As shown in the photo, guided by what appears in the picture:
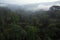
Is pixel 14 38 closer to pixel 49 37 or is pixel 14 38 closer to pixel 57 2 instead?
pixel 49 37

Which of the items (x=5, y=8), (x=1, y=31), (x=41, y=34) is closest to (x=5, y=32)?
(x=1, y=31)

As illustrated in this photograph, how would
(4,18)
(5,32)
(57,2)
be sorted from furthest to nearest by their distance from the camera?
(57,2), (4,18), (5,32)

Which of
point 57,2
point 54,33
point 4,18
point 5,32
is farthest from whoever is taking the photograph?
point 57,2

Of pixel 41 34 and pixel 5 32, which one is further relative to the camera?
pixel 41 34

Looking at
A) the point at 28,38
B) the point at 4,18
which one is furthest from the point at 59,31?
the point at 4,18

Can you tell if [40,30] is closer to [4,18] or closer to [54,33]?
[54,33]

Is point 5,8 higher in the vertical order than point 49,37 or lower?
higher
